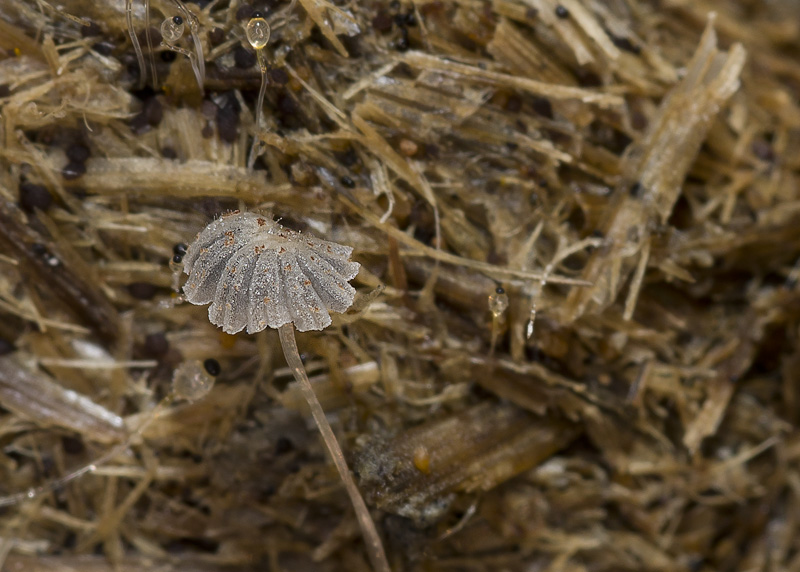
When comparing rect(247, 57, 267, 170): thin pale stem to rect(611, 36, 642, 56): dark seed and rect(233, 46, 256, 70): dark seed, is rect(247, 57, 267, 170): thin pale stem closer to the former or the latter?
rect(233, 46, 256, 70): dark seed

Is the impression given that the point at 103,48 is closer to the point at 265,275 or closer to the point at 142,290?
the point at 142,290

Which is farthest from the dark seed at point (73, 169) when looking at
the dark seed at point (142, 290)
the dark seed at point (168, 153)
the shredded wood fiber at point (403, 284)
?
the dark seed at point (142, 290)

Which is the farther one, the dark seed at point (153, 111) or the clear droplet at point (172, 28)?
the dark seed at point (153, 111)

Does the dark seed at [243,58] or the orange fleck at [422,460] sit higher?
the dark seed at [243,58]

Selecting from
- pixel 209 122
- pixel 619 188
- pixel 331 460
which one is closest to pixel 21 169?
pixel 209 122

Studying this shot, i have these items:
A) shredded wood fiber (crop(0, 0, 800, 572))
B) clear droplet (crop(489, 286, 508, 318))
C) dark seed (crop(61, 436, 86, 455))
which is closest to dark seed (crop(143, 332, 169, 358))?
shredded wood fiber (crop(0, 0, 800, 572))

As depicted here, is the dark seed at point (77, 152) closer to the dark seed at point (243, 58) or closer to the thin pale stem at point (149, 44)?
the thin pale stem at point (149, 44)

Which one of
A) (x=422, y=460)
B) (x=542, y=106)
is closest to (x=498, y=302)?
(x=422, y=460)

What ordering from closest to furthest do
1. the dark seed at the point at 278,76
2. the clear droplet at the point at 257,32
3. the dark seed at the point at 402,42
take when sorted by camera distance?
the clear droplet at the point at 257,32 < the dark seed at the point at 278,76 < the dark seed at the point at 402,42
